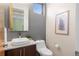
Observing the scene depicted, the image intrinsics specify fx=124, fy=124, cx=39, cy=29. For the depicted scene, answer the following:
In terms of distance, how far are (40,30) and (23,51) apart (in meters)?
0.30

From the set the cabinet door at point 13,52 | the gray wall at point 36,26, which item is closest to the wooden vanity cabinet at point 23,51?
the cabinet door at point 13,52

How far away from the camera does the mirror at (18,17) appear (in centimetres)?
137

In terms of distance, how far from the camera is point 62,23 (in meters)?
1.40

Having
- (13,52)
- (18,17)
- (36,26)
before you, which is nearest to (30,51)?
(13,52)

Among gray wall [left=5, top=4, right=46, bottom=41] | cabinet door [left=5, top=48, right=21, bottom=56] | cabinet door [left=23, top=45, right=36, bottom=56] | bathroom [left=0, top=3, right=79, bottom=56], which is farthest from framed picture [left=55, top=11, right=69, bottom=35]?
cabinet door [left=5, top=48, right=21, bottom=56]

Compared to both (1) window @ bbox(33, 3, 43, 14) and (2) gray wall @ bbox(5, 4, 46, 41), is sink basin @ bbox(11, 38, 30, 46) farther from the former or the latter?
(1) window @ bbox(33, 3, 43, 14)

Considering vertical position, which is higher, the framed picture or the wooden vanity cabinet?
the framed picture

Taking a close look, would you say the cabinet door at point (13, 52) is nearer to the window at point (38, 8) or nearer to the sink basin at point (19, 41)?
the sink basin at point (19, 41)

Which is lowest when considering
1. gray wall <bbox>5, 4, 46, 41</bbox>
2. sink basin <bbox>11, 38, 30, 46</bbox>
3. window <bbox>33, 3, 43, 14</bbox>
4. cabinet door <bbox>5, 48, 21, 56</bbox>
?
cabinet door <bbox>5, 48, 21, 56</bbox>

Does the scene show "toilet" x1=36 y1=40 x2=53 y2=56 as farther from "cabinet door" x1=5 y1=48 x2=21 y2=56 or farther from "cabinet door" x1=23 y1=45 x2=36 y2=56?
"cabinet door" x1=5 y1=48 x2=21 y2=56

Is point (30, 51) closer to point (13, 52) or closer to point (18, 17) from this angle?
point (13, 52)

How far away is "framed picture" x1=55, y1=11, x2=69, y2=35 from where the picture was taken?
4.50ft

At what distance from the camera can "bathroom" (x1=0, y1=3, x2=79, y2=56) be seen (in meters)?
1.35

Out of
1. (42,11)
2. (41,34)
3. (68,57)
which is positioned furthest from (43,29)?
(68,57)
